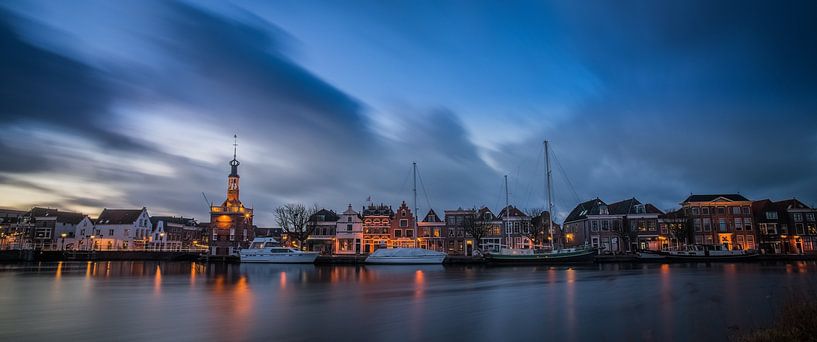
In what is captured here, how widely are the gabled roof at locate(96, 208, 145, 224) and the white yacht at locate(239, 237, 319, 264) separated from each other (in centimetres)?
4912

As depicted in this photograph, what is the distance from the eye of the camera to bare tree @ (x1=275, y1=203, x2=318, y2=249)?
9281 centimetres

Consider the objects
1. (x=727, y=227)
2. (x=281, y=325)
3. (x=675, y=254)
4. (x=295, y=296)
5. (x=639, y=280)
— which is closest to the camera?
(x=281, y=325)

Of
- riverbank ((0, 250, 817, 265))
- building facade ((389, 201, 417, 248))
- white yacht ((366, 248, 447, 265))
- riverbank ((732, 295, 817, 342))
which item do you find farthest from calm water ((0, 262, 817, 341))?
building facade ((389, 201, 417, 248))

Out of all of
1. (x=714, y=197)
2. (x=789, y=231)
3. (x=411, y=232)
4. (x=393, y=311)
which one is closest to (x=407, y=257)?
(x=411, y=232)

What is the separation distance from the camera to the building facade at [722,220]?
9294cm

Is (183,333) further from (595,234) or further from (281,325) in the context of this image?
(595,234)

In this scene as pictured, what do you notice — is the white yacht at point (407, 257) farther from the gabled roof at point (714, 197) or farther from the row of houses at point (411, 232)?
the gabled roof at point (714, 197)

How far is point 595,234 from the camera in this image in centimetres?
9600

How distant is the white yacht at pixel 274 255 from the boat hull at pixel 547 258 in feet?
99.0

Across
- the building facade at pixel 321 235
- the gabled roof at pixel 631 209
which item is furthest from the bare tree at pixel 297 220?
the gabled roof at pixel 631 209

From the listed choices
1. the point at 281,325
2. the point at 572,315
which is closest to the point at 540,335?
the point at 572,315

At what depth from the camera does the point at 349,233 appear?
94.6m

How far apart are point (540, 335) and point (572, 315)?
17.6ft

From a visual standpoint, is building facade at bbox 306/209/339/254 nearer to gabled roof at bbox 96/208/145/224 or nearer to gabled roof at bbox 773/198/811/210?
gabled roof at bbox 96/208/145/224
